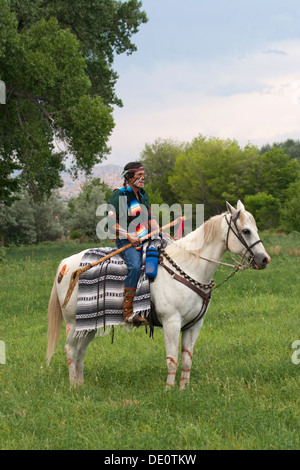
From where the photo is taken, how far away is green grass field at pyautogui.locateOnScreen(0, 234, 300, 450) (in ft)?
14.8

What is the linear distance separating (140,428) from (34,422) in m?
1.15

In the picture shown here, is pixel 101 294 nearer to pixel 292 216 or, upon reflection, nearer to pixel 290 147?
pixel 292 216

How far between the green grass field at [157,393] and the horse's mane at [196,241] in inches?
65.2

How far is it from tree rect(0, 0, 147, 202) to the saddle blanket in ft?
50.4

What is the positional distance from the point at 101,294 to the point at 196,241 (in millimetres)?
1496

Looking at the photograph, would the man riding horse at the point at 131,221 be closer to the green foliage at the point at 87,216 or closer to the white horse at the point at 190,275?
the white horse at the point at 190,275

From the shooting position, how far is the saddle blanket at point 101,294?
632 cm

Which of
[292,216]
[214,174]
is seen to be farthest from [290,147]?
[292,216]

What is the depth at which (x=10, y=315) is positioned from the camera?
11383 mm

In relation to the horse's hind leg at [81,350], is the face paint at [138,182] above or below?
above

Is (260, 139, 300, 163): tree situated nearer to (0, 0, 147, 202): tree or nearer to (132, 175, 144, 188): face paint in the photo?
(0, 0, 147, 202): tree

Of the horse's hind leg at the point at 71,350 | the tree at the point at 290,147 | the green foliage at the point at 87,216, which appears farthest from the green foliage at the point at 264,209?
the horse's hind leg at the point at 71,350

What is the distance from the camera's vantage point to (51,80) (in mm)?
20234
